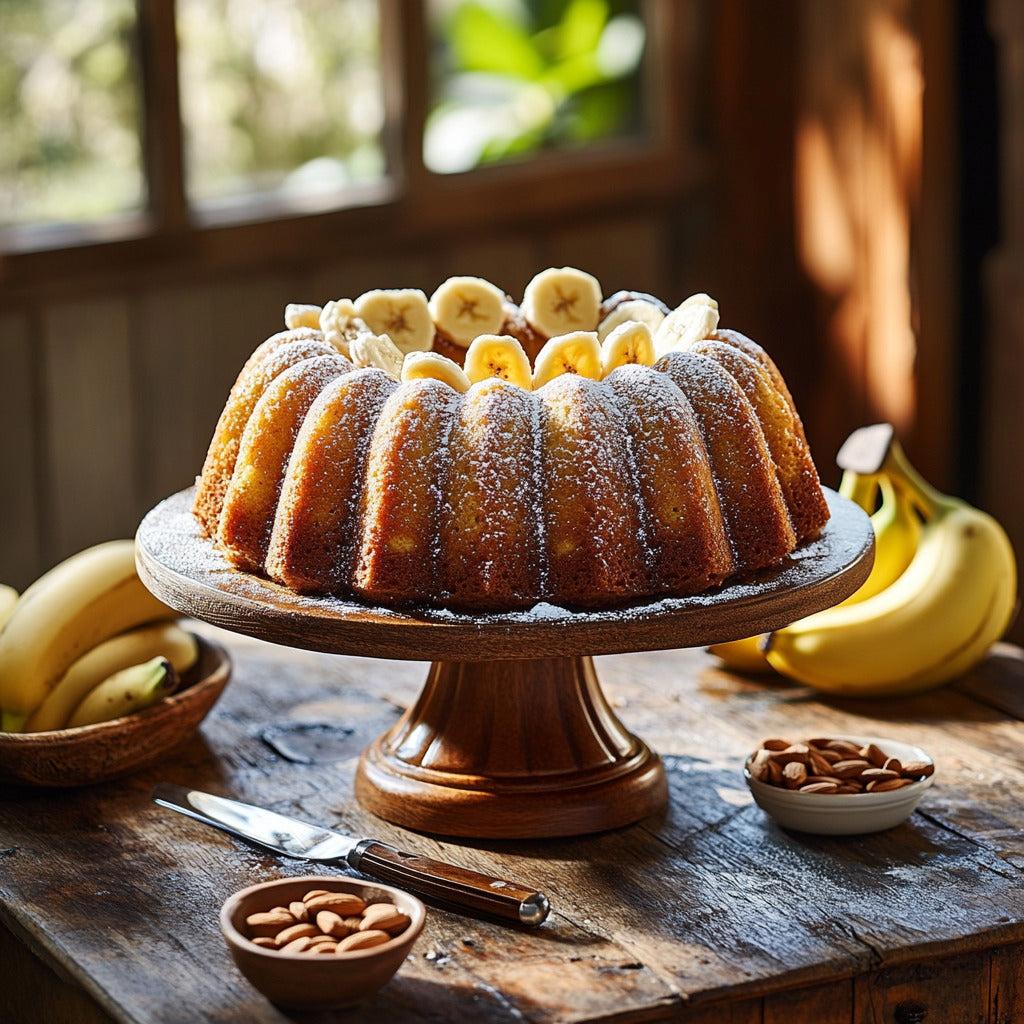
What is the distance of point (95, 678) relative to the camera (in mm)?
1583

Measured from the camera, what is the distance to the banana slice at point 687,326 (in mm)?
1472

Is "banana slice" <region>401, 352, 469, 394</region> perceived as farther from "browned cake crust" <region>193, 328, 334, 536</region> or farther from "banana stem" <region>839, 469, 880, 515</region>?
"banana stem" <region>839, 469, 880, 515</region>

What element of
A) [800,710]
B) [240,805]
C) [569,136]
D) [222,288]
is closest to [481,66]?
[569,136]

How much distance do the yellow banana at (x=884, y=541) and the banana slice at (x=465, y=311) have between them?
48 centimetres

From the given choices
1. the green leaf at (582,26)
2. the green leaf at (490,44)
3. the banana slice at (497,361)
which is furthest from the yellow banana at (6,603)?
the green leaf at (582,26)

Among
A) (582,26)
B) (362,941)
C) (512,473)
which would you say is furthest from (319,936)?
(582,26)

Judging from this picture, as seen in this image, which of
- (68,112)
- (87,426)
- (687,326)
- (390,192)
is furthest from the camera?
(390,192)

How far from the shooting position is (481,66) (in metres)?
3.21

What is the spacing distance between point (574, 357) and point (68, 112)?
5.72 ft

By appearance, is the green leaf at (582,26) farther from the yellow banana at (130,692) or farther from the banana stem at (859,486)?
the yellow banana at (130,692)

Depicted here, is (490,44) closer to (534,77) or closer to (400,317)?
(534,77)

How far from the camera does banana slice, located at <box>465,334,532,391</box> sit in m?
1.40

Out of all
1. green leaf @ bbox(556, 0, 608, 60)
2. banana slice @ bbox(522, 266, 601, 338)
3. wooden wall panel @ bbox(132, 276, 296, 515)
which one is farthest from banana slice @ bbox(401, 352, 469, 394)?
green leaf @ bbox(556, 0, 608, 60)

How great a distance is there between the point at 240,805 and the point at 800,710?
0.64 meters
